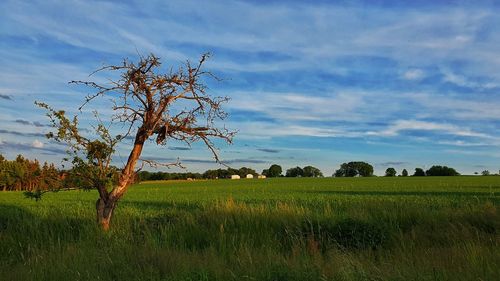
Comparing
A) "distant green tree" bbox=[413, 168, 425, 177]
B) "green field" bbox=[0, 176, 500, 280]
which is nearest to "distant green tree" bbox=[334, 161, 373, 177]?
"distant green tree" bbox=[413, 168, 425, 177]

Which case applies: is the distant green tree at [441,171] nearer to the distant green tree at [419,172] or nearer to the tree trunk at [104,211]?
the distant green tree at [419,172]

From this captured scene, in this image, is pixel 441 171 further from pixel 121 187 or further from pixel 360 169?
pixel 121 187

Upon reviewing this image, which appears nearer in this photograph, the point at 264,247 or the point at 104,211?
the point at 264,247

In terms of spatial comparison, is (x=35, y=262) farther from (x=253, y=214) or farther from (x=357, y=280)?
(x=253, y=214)

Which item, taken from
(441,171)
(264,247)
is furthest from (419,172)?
(264,247)

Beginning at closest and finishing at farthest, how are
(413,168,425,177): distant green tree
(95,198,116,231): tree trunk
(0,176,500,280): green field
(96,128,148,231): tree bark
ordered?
1. (0,176,500,280): green field
2. (96,128,148,231): tree bark
3. (95,198,116,231): tree trunk
4. (413,168,425,177): distant green tree

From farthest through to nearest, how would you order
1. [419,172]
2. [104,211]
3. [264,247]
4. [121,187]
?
[419,172] < [104,211] < [121,187] < [264,247]

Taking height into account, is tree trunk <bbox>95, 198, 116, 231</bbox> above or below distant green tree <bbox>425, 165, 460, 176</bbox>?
below

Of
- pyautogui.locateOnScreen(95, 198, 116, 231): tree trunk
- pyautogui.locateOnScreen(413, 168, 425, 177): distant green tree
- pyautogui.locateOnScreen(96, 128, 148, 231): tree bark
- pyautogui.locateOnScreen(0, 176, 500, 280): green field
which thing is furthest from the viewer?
pyautogui.locateOnScreen(413, 168, 425, 177): distant green tree

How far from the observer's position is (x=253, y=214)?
46.6 ft

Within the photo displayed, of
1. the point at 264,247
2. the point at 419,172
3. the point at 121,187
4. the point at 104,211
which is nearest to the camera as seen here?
the point at 264,247

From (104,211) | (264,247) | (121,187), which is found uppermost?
(121,187)

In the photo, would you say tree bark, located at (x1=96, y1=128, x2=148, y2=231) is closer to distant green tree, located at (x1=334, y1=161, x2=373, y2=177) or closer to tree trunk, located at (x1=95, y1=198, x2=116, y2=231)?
tree trunk, located at (x1=95, y1=198, x2=116, y2=231)

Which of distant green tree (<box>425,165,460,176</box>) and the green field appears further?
distant green tree (<box>425,165,460,176</box>)
